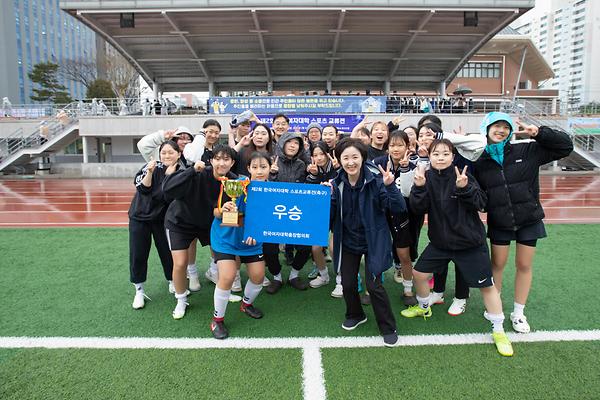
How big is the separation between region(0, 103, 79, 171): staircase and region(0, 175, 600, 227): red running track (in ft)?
14.2

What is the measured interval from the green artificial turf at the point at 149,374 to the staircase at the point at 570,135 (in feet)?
72.3

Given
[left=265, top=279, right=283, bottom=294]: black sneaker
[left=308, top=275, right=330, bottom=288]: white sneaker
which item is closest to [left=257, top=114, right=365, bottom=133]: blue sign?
[left=308, top=275, right=330, bottom=288]: white sneaker

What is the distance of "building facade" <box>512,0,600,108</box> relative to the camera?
8425 cm

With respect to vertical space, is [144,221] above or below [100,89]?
below

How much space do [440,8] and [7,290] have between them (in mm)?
21944

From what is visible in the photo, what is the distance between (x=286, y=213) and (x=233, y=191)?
1.59ft

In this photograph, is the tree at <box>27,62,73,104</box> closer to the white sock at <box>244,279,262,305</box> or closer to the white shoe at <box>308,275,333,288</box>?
the white shoe at <box>308,275,333,288</box>

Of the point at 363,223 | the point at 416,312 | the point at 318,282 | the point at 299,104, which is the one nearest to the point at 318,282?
the point at 318,282

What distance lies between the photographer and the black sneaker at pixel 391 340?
122 inches

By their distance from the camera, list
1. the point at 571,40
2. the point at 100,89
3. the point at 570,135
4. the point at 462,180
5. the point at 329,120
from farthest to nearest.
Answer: the point at 571,40
the point at 100,89
the point at 570,135
the point at 329,120
the point at 462,180

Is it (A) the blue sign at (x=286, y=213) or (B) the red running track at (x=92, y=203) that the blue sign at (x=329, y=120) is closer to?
(B) the red running track at (x=92, y=203)

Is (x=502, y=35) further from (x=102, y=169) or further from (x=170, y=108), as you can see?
(x=102, y=169)

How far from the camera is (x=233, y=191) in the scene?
3.16m

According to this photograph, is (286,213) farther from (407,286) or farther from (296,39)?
(296,39)
